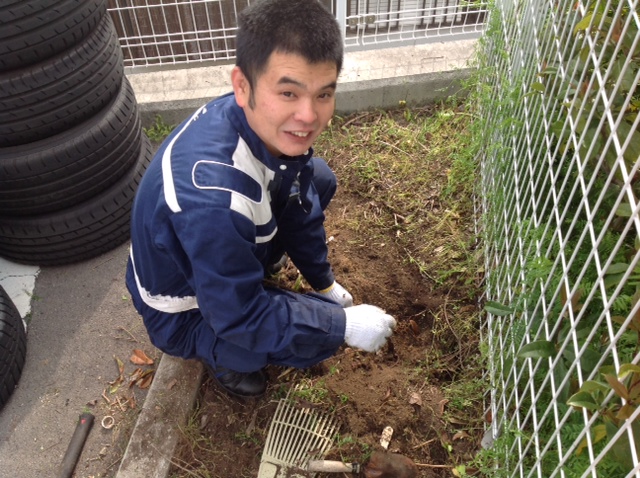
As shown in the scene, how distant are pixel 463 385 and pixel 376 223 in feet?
3.63

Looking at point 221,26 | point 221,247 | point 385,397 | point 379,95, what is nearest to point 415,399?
point 385,397

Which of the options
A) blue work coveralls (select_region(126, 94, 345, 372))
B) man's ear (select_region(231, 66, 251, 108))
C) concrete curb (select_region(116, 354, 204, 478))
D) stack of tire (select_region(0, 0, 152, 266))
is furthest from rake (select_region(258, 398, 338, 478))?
stack of tire (select_region(0, 0, 152, 266))

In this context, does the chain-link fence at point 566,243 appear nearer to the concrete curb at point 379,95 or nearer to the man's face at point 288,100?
the man's face at point 288,100

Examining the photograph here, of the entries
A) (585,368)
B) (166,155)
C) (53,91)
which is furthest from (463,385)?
(53,91)

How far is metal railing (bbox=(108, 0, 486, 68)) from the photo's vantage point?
160 inches

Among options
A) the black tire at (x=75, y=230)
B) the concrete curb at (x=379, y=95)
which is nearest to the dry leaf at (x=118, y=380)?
the black tire at (x=75, y=230)

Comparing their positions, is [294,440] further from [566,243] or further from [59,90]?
[59,90]

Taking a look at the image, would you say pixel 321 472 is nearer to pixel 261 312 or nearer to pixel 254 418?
pixel 254 418

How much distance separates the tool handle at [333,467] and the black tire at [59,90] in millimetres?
2028

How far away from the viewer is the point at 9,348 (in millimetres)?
2623

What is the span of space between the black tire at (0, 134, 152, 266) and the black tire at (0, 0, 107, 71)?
31.4 inches

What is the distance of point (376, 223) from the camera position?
3318mm

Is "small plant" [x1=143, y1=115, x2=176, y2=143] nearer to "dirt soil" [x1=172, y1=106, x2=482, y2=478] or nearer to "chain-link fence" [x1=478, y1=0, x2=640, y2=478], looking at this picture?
"dirt soil" [x1=172, y1=106, x2=482, y2=478]

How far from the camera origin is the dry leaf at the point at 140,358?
2.82 meters
